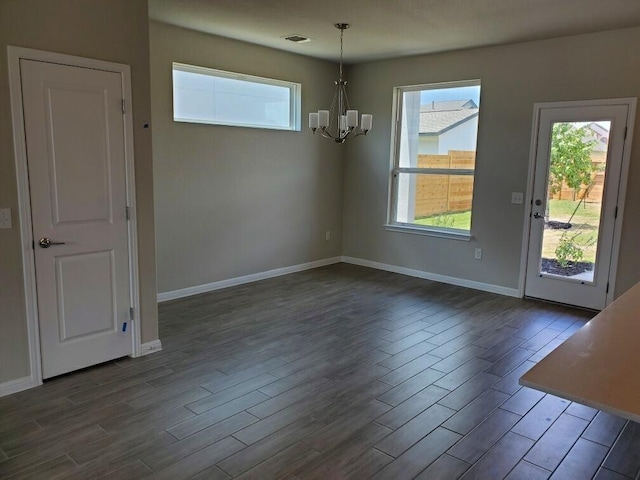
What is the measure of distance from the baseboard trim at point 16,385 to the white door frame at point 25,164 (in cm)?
2

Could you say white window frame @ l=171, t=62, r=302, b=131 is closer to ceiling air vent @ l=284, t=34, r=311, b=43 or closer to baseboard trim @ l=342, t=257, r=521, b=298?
ceiling air vent @ l=284, t=34, r=311, b=43

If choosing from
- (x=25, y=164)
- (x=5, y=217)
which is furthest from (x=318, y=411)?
(x=25, y=164)

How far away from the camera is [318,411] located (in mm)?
2904

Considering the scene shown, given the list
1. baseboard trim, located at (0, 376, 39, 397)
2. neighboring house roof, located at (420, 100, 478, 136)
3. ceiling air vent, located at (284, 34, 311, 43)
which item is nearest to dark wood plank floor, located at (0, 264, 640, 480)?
baseboard trim, located at (0, 376, 39, 397)

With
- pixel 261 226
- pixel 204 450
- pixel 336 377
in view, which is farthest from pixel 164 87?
pixel 204 450

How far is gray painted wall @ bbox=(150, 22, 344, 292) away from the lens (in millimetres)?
4902

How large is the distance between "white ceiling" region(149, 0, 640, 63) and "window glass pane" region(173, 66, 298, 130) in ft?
1.55

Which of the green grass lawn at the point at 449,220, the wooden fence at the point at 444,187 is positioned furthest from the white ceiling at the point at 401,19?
the green grass lawn at the point at 449,220

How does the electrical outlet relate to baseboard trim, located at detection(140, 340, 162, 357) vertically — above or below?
above

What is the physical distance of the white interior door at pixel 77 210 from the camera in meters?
3.04

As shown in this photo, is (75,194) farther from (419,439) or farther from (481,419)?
(481,419)

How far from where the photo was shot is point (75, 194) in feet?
10.5

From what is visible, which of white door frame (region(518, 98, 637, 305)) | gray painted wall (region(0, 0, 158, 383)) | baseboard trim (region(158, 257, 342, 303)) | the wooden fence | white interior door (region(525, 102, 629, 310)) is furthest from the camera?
the wooden fence

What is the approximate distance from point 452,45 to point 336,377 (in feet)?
12.7
